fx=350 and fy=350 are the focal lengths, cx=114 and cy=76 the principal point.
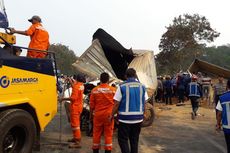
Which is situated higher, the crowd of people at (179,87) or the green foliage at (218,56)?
the green foliage at (218,56)

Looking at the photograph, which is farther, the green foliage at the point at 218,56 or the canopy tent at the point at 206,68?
the green foliage at the point at 218,56

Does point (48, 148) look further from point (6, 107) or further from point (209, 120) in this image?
point (209, 120)

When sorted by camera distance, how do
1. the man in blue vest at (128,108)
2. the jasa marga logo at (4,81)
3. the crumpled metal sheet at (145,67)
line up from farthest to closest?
the crumpled metal sheet at (145,67)
the man in blue vest at (128,108)
the jasa marga logo at (4,81)

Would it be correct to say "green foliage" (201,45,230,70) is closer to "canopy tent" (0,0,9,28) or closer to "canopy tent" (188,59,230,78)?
"canopy tent" (188,59,230,78)

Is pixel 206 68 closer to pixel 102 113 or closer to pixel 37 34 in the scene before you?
pixel 102 113

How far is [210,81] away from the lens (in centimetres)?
2011

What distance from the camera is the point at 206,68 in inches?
827

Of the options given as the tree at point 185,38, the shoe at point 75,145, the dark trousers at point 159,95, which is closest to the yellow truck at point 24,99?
the shoe at point 75,145

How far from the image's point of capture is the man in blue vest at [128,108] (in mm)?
6027

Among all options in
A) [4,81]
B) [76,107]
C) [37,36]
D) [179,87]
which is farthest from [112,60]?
[179,87]

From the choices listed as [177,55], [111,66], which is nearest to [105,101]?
[111,66]

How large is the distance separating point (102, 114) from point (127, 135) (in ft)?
2.60

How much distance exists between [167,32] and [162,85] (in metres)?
17.2

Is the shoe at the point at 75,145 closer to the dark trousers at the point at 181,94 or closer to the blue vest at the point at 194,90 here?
the blue vest at the point at 194,90
